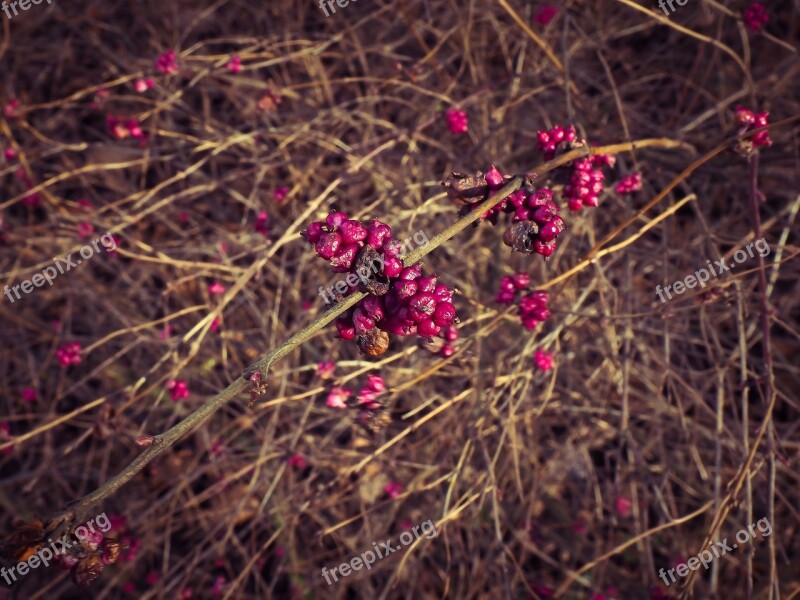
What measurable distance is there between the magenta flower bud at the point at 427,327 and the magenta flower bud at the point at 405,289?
72mm

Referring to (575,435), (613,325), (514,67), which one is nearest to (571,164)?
(613,325)

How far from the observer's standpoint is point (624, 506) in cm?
290

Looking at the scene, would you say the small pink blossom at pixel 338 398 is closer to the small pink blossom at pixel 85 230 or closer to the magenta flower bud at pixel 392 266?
the magenta flower bud at pixel 392 266

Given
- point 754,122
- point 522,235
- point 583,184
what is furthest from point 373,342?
point 754,122

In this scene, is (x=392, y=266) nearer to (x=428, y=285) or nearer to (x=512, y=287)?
(x=428, y=285)

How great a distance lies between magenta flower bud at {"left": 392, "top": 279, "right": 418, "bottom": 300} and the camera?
129 centimetres

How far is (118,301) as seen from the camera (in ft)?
10.9

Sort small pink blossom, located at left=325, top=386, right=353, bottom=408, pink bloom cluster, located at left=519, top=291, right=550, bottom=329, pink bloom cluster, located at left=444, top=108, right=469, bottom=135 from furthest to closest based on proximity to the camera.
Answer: pink bloom cluster, located at left=444, top=108, right=469, bottom=135 < small pink blossom, located at left=325, top=386, right=353, bottom=408 < pink bloom cluster, located at left=519, top=291, right=550, bottom=329

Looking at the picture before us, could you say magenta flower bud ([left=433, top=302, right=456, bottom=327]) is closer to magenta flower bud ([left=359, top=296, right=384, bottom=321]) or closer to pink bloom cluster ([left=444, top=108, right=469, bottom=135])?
magenta flower bud ([left=359, top=296, right=384, bottom=321])

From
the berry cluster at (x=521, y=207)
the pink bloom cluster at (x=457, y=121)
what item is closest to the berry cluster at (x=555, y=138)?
the berry cluster at (x=521, y=207)

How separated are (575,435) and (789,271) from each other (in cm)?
148

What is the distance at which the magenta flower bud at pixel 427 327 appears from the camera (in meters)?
1.33

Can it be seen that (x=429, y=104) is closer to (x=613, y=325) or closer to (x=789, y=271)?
(x=613, y=325)

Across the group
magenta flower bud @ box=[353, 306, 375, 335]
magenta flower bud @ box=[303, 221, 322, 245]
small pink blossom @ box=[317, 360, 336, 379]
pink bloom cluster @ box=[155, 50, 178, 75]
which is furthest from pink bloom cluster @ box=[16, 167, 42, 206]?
magenta flower bud @ box=[353, 306, 375, 335]
